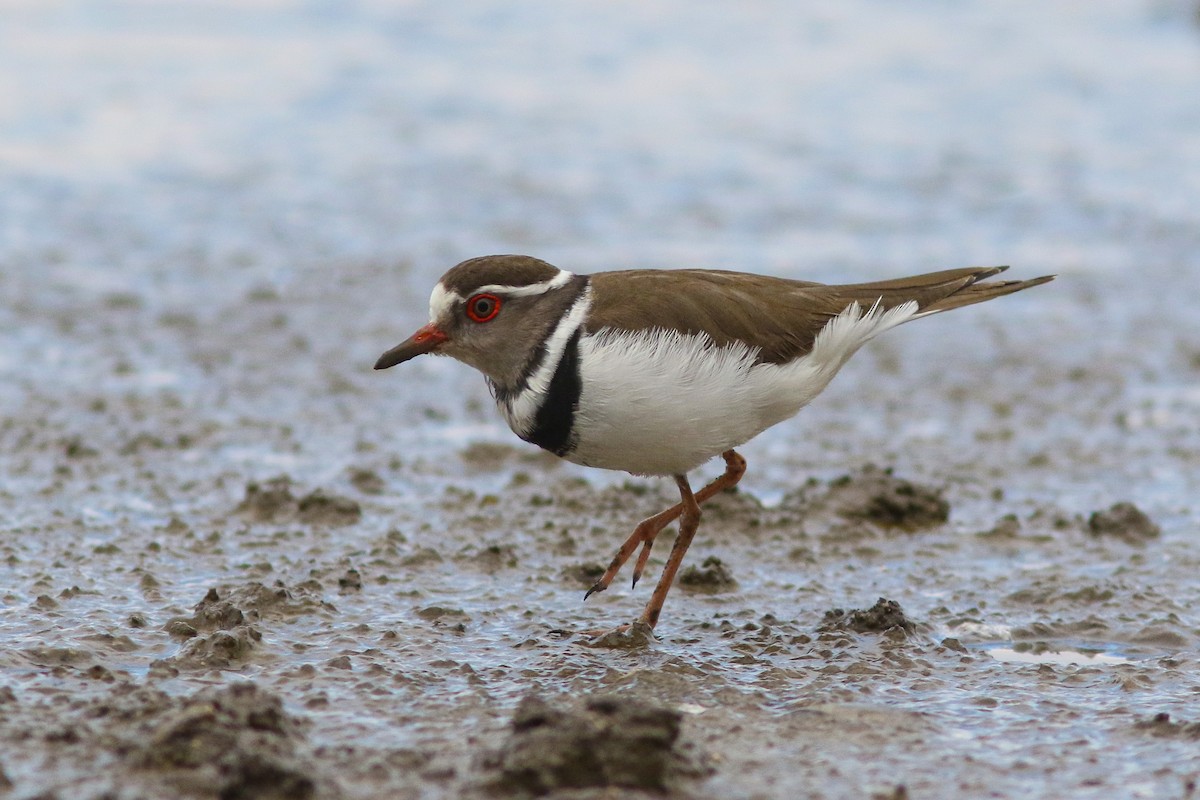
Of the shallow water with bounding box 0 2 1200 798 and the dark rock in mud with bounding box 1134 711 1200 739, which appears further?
the shallow water with bounding box 0 2 1200 798

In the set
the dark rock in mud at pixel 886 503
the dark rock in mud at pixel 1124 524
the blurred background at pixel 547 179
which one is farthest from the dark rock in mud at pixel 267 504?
the dark rock in mud at pixel 1124 524

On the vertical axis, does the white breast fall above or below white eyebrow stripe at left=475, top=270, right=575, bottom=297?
below

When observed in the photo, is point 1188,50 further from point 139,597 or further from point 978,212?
point 139,597

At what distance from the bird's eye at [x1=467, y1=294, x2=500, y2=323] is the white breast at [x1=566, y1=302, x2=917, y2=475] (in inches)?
17.3

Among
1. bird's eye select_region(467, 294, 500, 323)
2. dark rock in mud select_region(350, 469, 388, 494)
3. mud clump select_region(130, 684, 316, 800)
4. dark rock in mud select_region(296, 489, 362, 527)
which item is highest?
bird's eye select_region(467, 294, 500, 323)

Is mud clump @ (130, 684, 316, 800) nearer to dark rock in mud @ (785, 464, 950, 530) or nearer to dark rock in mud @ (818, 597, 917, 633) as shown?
dark rock in mud @ (818, 597, 917, 633)

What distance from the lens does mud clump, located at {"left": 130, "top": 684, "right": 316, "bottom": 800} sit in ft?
12.8

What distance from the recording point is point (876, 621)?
5602 mm

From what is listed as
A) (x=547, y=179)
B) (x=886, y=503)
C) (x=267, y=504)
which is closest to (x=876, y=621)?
(x=886, y=503)

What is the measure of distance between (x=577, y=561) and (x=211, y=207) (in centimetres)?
702

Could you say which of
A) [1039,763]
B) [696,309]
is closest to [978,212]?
[696,309]

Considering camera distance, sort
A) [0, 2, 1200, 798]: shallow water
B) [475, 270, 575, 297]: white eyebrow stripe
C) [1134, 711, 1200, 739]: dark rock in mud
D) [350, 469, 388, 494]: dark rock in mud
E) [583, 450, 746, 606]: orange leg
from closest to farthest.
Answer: [1134, 711, 1200, 739]: dark rock in mud < [0, 2, 1200, 798]: shallow water < [475, 270, 575, 297]: white eyebrow stripe < [583, 450, 746, 606]: orange leg < [350, 469, 388, 494]: dark rock in mud

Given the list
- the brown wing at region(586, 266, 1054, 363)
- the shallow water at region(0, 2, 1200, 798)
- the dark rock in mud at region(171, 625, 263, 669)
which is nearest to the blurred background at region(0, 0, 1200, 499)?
the shallow water at region(0, 2, 1200, 798)

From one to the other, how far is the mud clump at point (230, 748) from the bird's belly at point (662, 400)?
1.66 m
